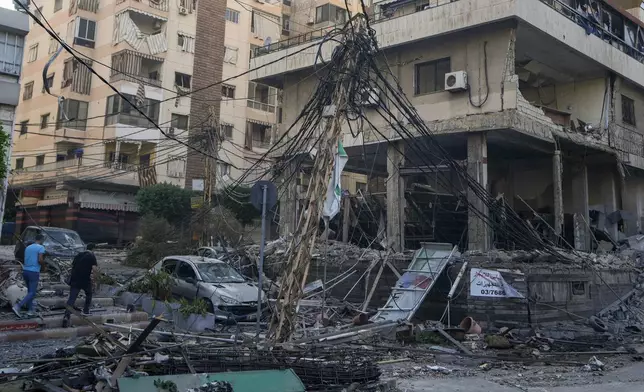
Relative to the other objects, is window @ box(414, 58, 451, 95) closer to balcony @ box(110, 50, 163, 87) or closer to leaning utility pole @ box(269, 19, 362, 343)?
leaning utility pole @ box(269, 19, 362, 343)

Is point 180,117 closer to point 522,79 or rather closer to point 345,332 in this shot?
point 522,79

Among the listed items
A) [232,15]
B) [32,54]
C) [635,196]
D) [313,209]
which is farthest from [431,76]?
[32,54]

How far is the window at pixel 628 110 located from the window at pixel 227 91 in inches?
1033

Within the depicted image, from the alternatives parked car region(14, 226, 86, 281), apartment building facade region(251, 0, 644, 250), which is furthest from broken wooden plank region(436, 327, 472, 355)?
parked car region(14, 226, 86, 281)

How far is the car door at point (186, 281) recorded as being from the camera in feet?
46.9

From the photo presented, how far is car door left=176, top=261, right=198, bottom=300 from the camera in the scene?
563 inches

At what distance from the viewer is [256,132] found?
42.0m

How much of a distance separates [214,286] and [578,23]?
15632 millimetres

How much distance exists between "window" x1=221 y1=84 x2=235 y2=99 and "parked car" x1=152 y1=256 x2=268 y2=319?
26.4 metres

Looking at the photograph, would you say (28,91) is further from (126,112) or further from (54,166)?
(126,112)

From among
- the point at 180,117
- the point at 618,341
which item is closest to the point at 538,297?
the point at 618,341

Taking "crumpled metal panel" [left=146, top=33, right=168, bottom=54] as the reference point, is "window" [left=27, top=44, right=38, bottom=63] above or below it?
above

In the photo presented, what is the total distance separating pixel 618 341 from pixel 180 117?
104 feet

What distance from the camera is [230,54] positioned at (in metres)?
40.8
